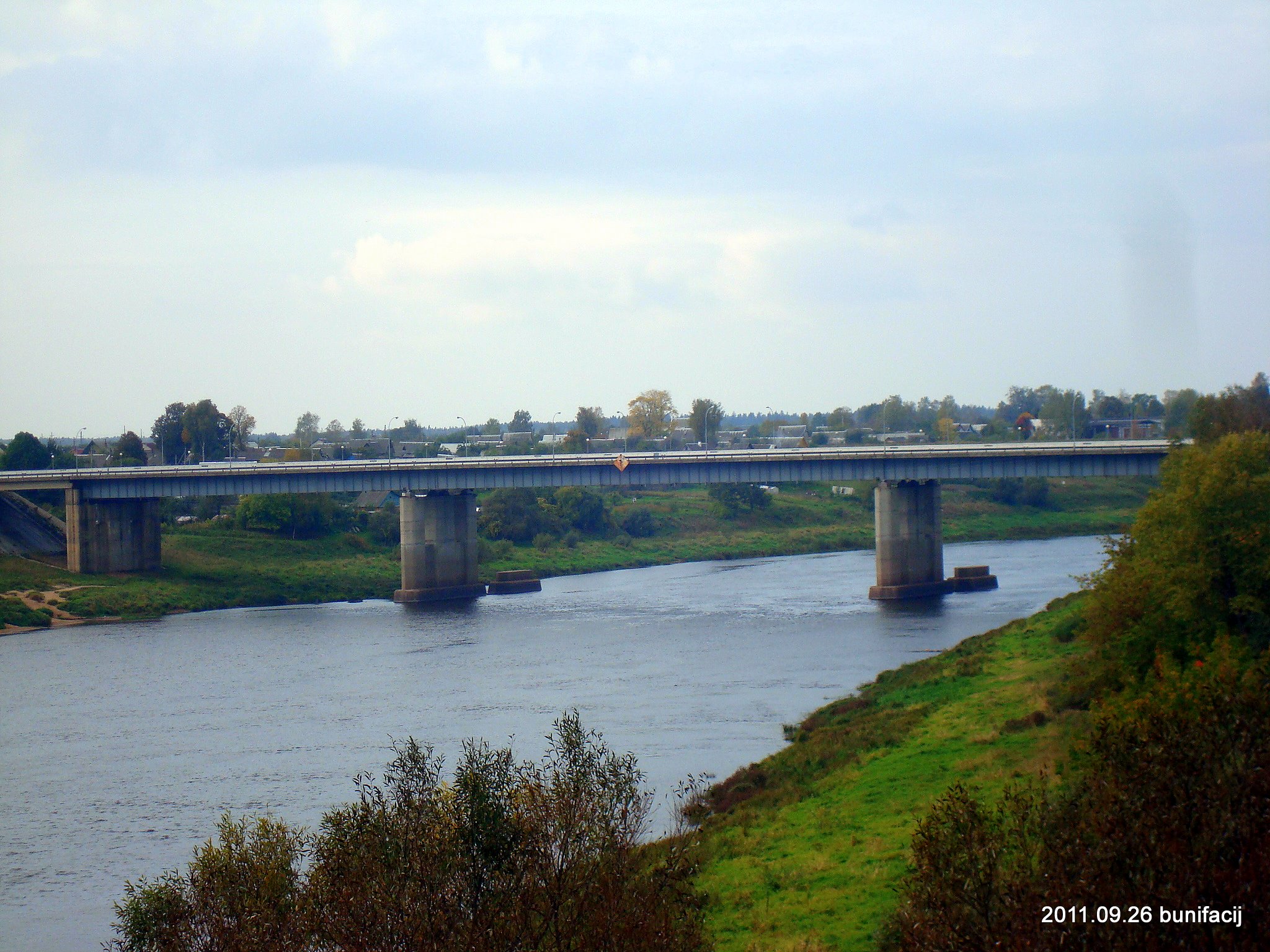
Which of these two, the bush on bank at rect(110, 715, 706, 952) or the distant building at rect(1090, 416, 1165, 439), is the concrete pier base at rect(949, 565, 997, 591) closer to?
the bush on bank at rect(110, 715, 706, 952)

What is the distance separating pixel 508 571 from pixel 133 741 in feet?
175

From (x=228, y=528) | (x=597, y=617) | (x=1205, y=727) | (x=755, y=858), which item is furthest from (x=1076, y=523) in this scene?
(x=1205, y=727)

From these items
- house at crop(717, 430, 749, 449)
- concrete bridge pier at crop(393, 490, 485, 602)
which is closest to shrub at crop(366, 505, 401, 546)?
concrete bridge pier at crop(393, 490, 485, 602)

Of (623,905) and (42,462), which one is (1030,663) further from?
(42,462)

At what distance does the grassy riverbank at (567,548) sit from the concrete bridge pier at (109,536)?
173 centimetres

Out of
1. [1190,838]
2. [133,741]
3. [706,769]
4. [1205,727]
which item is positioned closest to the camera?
[1190,838]

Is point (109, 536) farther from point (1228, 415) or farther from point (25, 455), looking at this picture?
point (1228, 415)

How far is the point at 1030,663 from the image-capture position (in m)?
42.8

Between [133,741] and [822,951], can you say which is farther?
[133,741]

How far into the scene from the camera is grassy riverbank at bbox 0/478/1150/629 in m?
82.4

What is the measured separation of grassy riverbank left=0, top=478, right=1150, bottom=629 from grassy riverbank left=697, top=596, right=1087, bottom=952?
2115 inches

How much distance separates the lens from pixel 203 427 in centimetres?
15375

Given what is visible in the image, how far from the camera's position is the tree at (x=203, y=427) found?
15350 cm

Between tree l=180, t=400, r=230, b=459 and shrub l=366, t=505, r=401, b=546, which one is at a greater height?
tree l=180, t=400, r=230, b=459
